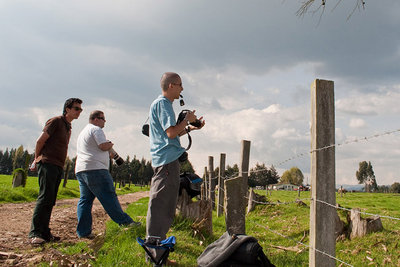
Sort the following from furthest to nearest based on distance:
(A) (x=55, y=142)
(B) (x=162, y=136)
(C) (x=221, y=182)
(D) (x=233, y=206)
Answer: (C) (x=221, y=182), (A) (x=55, y=142), (D) (x=233, y=206), (B) (x=162, y=136)

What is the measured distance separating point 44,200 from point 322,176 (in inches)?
165

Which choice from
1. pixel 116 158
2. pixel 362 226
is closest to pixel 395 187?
pixel 362 226

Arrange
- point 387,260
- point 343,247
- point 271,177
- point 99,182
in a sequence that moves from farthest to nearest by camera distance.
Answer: point 271,177
point 343,247
point 99,182
point 387,260

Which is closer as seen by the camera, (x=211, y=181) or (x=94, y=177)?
(x=94, y=177)

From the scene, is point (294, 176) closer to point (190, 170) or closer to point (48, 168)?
point (190, 170)

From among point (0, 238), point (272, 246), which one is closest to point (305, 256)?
point (272, 246)

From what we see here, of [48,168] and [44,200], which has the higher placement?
[48,168]

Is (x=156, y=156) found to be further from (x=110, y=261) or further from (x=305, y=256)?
(x=305, y=256)

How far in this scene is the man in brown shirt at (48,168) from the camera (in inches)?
205

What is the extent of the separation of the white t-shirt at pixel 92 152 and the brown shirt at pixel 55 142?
28cm

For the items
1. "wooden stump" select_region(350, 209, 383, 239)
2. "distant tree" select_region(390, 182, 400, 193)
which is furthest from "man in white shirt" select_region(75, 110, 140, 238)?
"distant tree" select_region(390, 182, 400, 193)

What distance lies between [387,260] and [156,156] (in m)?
3.76

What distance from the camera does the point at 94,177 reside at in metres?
5.38

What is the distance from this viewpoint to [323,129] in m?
3.23
